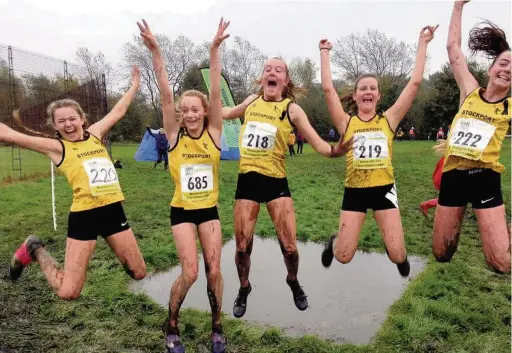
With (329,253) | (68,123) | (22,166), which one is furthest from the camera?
(22,166)

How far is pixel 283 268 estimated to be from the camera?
25.4ft

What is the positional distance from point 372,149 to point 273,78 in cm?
130

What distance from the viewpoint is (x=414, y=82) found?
15.7 feet

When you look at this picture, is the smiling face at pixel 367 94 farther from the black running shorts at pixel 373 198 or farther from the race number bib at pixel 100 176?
the race number bib at pixel 100 176

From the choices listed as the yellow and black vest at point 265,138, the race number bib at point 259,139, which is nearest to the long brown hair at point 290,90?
the yellow and black vest at point 265,138

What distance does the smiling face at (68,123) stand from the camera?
463 centimetres

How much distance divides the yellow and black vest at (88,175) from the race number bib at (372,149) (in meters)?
2.61

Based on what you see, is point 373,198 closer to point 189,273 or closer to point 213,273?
point 213,273

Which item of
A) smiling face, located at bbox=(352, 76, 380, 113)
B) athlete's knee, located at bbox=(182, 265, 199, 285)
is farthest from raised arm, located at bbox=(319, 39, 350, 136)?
athlete's knee, located at bbox=(182, 265, 199, 285)

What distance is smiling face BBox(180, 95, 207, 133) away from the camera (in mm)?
4547

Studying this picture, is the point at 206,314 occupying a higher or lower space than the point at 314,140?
lower

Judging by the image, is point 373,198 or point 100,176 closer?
point 100,176

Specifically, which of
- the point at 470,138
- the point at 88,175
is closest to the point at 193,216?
the point at 88,175

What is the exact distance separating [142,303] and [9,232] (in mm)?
5249
